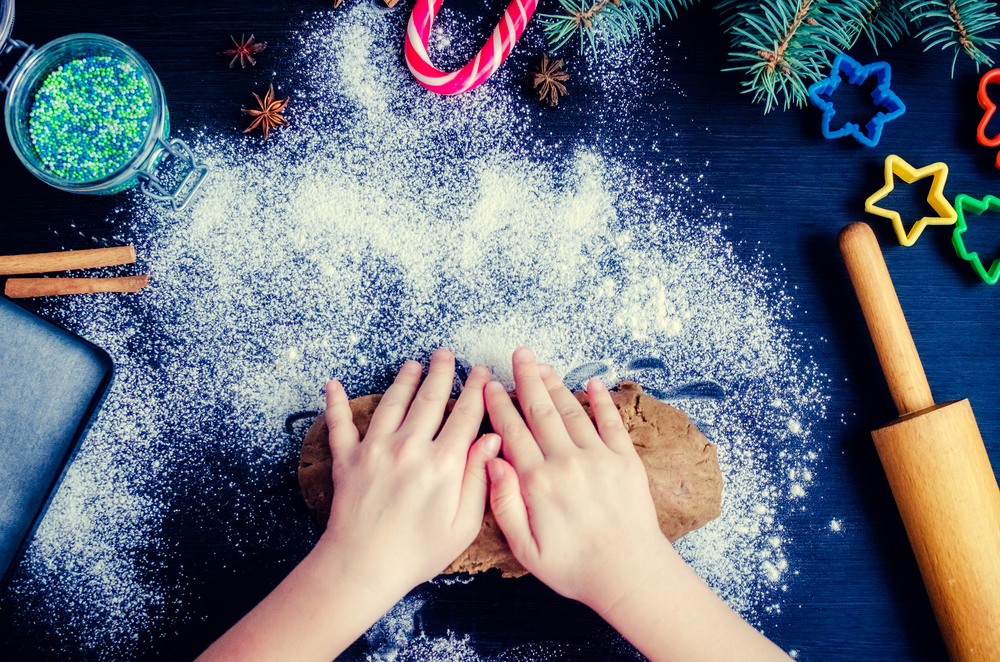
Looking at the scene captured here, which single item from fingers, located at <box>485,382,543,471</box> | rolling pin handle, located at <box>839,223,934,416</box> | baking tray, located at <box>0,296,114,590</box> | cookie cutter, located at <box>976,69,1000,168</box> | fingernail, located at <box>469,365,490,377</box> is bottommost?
baking tray, located at <box>0,296,114,590</box>

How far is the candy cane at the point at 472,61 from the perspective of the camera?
0.86m

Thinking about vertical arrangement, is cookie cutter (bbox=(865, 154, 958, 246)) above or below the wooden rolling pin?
above

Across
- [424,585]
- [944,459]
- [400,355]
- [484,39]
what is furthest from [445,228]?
[944,459]

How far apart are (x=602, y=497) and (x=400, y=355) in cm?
39

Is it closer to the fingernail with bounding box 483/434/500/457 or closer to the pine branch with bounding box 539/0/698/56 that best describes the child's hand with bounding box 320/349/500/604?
the fingernail with bounding box 483/434/500/457

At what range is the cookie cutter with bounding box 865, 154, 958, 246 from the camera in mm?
926

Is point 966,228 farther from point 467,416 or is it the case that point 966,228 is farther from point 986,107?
point 467,416

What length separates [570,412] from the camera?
0.83m

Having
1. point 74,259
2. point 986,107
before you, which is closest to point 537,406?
point 74,259

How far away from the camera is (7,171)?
90 cm

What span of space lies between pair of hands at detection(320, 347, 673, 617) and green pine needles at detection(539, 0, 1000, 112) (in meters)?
0.61

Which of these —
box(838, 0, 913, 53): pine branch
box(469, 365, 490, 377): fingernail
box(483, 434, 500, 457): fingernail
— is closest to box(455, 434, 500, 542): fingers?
box(483, 434, 500, 457): fingernail

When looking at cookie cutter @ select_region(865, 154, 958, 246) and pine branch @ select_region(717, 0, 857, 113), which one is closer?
pine branch @ select_region(717, 0, 857, 113)

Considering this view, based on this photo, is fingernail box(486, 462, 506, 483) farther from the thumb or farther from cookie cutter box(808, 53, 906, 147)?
cookie cutter box(808, 53, 906, 147)
